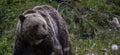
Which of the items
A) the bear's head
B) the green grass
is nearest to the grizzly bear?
the bear's head

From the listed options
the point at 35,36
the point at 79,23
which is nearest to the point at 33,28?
the point at 35,36

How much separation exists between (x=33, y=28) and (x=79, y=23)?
422 cm

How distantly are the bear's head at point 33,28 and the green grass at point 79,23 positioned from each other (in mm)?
2076

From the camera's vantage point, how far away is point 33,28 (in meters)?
4.72

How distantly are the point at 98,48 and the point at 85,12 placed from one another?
183 centimetres

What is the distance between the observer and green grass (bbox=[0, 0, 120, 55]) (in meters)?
7.79

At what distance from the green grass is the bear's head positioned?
2.08 metres

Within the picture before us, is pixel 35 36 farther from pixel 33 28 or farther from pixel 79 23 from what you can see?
pixel 79 23

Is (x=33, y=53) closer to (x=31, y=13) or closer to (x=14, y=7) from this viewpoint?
(x=31, y=13)

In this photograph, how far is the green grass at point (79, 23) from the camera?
7785mm

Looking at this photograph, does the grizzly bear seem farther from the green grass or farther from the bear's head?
the green grass

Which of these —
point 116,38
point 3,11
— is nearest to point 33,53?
point 3,11

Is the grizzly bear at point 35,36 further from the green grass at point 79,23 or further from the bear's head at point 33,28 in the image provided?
the green grass at point 79,23

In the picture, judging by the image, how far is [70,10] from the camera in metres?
9.33
